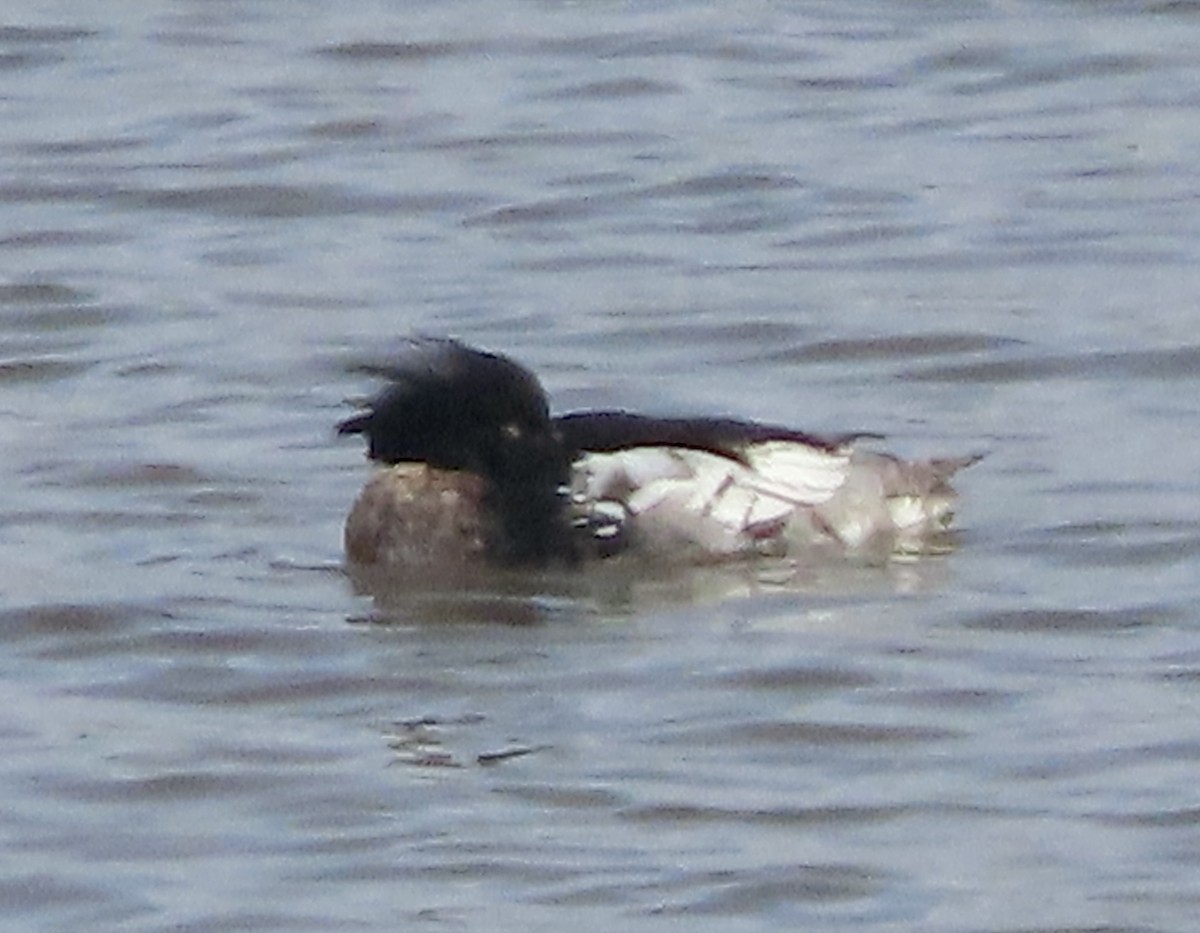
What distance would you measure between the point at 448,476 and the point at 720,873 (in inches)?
119

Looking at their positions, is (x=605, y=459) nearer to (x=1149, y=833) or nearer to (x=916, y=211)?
(x=1149, y=833)

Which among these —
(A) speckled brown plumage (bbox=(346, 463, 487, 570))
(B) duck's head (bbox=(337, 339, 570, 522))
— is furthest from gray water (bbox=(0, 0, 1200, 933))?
(B) duck's head (bbox=(337, 339, 570, 522))

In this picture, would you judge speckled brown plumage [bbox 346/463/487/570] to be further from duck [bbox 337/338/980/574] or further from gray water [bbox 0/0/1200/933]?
gray water [bbox 0/0/1200/933]

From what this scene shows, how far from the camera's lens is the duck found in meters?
11.9

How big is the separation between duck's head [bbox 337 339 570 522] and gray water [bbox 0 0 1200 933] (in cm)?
29

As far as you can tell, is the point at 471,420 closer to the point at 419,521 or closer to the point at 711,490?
the point at 419,521

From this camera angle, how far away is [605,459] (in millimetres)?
11945

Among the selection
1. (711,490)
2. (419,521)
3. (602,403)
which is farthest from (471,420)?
(602,403)

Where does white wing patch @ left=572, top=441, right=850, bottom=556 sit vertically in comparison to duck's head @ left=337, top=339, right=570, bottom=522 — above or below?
below

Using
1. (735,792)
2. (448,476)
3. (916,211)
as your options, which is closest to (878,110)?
(916,211)

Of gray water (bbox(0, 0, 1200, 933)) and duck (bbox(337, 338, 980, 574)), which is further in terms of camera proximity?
duck (bbox(337, 338, 980, 574))

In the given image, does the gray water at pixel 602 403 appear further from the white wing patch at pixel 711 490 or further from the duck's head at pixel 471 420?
the duck's head at pixel 471 420

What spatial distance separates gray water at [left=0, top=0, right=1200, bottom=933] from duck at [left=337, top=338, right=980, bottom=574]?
5.8 inches

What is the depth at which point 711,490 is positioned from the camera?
12.0m
